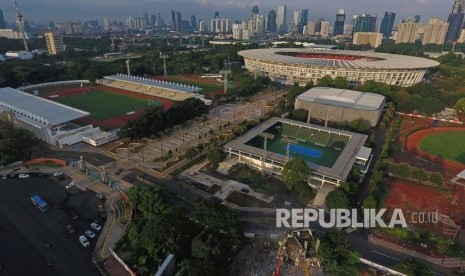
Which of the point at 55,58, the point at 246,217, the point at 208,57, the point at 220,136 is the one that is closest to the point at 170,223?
the point at 246,217

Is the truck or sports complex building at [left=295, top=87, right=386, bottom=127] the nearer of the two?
the truck

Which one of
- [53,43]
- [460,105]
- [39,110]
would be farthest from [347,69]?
[53,43]

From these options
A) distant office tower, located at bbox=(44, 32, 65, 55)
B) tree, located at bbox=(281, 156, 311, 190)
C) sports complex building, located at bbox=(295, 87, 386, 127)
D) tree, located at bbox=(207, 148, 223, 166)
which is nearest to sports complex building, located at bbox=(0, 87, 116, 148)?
tree, located at bbox=(207, 148, 223, 166)

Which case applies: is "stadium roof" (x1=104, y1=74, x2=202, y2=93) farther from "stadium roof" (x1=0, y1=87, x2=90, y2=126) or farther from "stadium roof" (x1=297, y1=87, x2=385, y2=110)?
"stadium roof" (x1=297, y1=87, x2=385, y2=110)

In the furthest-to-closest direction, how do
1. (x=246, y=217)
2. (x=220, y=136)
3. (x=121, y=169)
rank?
(x=220, y=136) < (x=121, y=169) < (x=246, y=217)

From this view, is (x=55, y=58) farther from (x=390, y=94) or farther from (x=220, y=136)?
(x=390, y=94)

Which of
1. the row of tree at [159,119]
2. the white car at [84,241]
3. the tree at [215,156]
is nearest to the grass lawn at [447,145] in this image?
the tree at [215,156]

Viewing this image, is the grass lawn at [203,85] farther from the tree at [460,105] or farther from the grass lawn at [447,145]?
the tree at [460,105]
